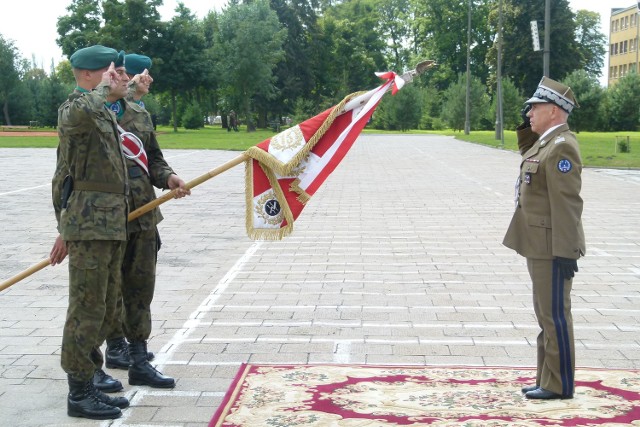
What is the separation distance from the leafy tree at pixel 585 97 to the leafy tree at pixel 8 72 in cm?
4794

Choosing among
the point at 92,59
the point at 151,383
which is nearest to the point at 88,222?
the point at 92,59

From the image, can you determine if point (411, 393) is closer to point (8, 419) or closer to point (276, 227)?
point (276, 227)

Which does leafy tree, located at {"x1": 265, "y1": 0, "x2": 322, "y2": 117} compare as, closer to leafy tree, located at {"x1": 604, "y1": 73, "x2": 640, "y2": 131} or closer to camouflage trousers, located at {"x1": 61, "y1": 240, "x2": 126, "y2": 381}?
leafy tree, located at {"x1": 604, "y1": 73, "x2": 640, "y2": 131}

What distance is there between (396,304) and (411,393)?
2591 millimetres

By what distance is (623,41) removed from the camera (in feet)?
390

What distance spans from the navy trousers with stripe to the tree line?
58.8m

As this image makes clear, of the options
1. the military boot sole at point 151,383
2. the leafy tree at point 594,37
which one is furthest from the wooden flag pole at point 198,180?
the leafy tree at point 594,37

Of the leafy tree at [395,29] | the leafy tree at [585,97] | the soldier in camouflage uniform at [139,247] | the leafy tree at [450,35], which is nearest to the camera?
the soldier in camouflage uniform at [139,247]

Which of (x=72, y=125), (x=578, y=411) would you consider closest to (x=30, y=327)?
(x=72, y=125)

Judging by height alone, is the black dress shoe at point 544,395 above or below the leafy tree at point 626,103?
below

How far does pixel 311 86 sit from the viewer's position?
87375 millimetres

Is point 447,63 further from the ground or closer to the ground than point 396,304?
further from the ground

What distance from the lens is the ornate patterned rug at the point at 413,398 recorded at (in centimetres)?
468

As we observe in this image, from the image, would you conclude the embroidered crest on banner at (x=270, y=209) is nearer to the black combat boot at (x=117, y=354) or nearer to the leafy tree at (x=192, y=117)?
the black combat boot at (x=117, y=354)
